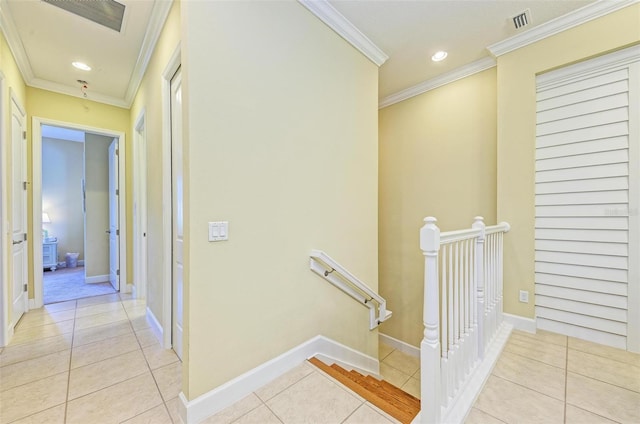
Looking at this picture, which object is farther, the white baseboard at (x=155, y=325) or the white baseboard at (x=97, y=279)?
the white baseboard at (x=97, y=279)

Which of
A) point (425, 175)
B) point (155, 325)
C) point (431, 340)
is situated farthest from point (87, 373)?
point (425, 175)

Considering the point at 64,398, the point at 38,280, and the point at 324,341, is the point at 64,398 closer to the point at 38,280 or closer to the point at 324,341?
the point at 324,341

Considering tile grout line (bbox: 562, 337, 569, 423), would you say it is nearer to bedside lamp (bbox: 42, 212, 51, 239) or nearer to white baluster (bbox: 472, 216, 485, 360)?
white baluster (bbox: 472, 216, 485, 360)

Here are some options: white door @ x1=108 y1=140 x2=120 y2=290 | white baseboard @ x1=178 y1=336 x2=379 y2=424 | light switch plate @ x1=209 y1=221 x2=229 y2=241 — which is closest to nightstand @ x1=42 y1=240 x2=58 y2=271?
white door @ x1=108 y1=140 x2=120 y2=290

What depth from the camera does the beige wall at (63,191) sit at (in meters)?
5.71

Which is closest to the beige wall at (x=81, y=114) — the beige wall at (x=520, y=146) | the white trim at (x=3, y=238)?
the white trim at (x=3, y=238)

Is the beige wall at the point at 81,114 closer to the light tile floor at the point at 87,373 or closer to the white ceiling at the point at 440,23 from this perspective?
the light tile floor at the point at 87,373

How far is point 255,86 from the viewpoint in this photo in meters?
1.71

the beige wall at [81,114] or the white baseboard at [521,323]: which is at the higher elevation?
the beige wall at [81,114]

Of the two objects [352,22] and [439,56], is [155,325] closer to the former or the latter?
[352,22]

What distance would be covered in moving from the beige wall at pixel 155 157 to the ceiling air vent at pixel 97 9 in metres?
0.32

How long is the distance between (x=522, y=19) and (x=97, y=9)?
140 inches

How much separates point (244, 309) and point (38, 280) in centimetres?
330

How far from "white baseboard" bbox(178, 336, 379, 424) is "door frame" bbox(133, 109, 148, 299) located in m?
2.59
